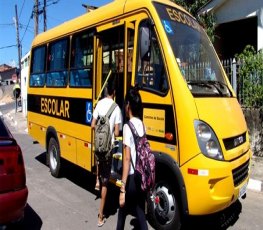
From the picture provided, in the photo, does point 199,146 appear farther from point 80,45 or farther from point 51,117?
point 51,117

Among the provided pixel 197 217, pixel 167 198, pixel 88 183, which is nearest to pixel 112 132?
pixel 167 198

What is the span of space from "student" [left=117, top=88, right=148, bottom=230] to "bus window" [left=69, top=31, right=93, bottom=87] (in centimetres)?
248

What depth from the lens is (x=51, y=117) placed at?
27.1 ft

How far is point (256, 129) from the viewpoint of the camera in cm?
884

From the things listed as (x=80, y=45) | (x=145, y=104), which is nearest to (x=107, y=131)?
(x=145, y=104)

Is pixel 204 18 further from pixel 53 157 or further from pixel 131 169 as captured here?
pixel 131 169

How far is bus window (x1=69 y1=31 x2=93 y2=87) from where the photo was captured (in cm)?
664

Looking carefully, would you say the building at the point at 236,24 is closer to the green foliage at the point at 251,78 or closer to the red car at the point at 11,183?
the green foliage at the point at 251,78

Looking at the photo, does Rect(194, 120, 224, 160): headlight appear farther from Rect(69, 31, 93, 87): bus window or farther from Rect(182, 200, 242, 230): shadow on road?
Rect(69, 31, 93, 87): bus window

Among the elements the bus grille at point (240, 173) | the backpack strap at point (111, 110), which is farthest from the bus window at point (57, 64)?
the bus grille at point (240, 173)

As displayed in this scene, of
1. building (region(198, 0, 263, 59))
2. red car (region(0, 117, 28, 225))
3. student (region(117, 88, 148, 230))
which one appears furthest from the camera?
building (region(198, 0, 263, 59))

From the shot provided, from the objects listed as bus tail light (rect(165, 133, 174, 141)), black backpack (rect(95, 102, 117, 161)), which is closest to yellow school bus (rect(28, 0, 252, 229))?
bus tail light (rect(165, 133, 174, 141))

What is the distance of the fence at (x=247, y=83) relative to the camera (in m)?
8.92

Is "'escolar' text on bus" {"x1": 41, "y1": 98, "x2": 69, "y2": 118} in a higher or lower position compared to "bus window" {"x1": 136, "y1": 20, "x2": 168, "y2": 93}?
lower
